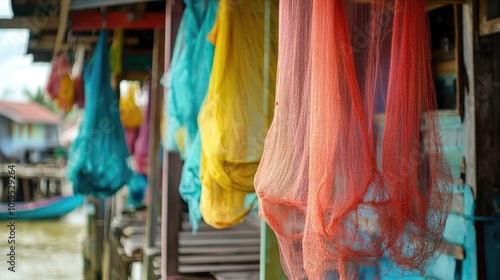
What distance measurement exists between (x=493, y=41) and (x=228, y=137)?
172cm

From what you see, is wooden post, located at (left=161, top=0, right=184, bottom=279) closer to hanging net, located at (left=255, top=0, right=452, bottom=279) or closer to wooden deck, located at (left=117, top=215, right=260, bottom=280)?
wooden deck, located at (left=117, top=215, right=260, bottom=280)

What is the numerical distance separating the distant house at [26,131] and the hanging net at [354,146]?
28.8m

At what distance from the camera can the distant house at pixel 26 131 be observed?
32.5m

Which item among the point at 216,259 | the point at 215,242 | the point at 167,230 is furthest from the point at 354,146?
the point at 215,242

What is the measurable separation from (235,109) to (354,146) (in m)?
1.52

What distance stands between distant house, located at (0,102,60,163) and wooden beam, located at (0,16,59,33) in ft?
80.3

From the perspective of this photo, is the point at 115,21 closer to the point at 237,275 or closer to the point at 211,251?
the point at 211,251

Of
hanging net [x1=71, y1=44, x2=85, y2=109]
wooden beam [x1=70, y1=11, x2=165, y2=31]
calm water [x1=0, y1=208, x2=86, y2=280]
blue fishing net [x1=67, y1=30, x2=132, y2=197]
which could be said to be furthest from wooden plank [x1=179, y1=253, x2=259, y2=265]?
calm water [x1=0, y1=208, x2=86, y2=280]

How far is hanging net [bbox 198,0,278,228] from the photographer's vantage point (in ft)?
12.1

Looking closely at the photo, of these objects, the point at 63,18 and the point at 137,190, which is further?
the point at 137,190

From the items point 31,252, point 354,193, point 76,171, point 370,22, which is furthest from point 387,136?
point 31,252

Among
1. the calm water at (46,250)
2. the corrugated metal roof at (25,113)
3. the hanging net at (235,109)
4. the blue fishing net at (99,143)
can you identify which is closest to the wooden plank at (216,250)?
the blue fishing net at (99,143)

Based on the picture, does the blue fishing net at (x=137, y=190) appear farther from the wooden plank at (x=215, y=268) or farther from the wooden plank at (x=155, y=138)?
the wooden plank at (x=215, y=268)

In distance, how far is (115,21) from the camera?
6301 millimetres
